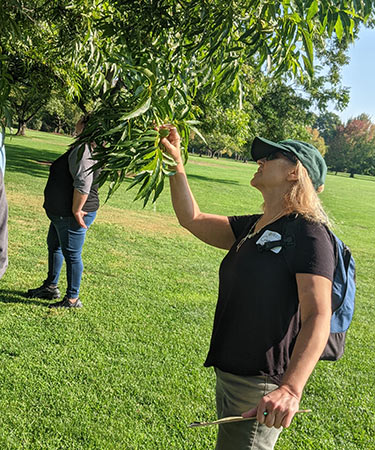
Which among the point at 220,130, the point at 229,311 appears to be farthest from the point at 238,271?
the point at 220,130

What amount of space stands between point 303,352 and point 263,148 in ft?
3.54

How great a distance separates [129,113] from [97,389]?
2.72 m

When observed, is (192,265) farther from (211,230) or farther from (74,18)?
(211,230)

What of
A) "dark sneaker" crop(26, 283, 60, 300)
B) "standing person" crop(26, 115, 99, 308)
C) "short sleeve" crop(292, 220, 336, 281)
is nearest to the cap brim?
"short sleeve" crop(292, 220, 336, 281)

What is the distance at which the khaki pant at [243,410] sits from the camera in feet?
7.11

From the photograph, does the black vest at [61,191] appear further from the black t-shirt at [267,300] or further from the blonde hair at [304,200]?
the blonde hair at [304,200]

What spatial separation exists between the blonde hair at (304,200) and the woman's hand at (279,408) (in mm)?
760

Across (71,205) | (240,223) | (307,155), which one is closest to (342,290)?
(307,155)

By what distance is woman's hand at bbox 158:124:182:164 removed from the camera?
7.66 ft

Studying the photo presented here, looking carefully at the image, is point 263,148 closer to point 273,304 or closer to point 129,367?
point 273,304

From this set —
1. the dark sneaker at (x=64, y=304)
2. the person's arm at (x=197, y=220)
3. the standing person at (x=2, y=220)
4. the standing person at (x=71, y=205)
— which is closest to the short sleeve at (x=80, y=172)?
the standing person at (x=71, y=205)

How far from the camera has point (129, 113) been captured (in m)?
2.06

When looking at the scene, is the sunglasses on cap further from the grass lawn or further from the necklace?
the grass lawn

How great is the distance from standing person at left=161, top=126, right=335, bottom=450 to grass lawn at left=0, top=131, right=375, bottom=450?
1.70 ft
